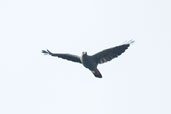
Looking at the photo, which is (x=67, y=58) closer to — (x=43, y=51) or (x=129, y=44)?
(x=43, y=51)

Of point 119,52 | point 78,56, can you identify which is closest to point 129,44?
point 119,52

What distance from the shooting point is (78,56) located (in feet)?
173

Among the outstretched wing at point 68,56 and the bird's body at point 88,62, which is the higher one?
the outstretched wing at point 68,56

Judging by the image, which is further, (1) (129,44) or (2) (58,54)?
(2) (58,54)

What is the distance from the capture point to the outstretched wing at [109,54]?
50.8m

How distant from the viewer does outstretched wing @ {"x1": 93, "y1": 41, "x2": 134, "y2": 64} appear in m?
50.8

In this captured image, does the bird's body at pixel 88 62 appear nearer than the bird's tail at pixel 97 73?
Yes

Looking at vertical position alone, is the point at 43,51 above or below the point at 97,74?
above

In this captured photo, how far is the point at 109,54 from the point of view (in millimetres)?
51375

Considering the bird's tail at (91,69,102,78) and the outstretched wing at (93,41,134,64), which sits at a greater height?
the outstretched wing at (93,41,134,64)

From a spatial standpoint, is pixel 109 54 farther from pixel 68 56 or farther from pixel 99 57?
pixel 68 56

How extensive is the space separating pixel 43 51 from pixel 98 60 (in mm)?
5191

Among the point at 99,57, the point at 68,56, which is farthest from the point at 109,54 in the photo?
the point at 68,56

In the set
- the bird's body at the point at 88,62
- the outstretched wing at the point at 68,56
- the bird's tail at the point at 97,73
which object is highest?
the outstretched wing at the point at 68,56
